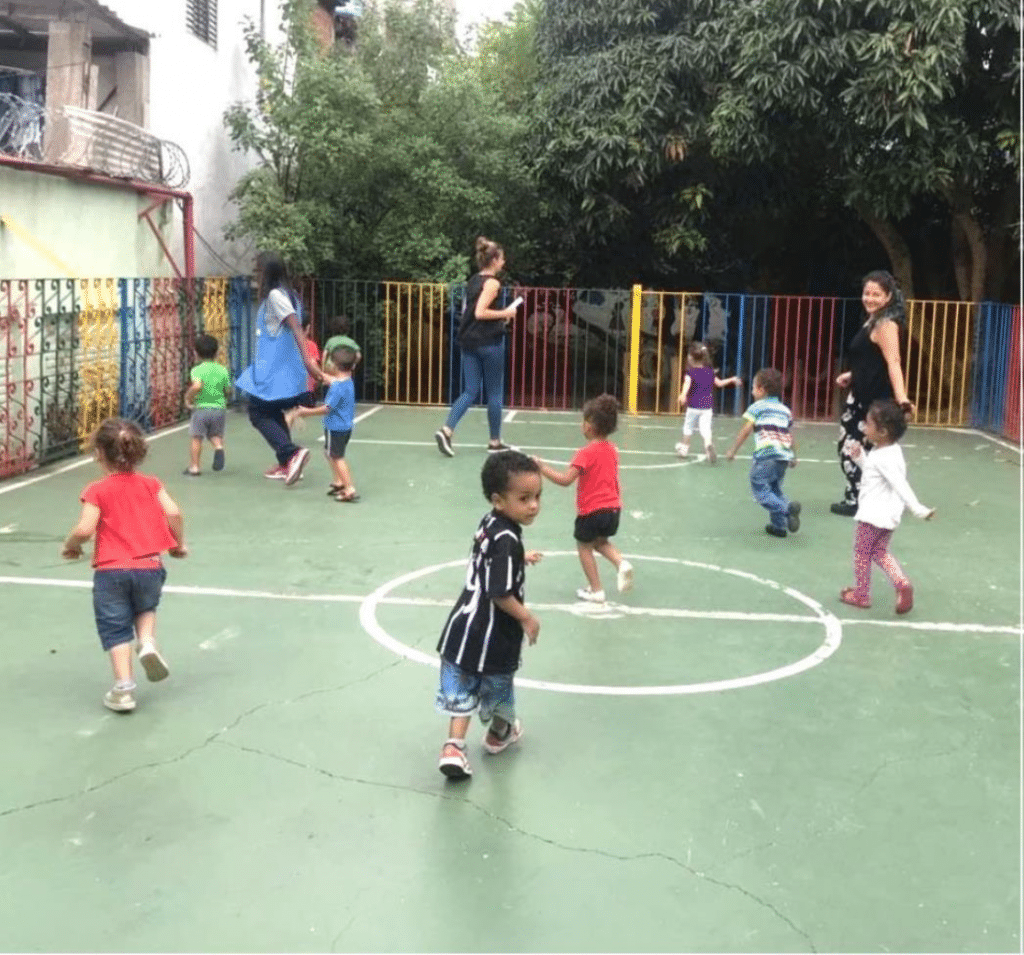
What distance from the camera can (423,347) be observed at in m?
16.0

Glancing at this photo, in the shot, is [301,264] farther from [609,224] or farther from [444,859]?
[444,859]

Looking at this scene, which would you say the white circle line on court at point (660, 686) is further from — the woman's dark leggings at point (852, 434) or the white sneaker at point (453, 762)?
the woman's dark leggings at point (852, 434)

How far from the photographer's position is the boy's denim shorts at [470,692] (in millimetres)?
3830

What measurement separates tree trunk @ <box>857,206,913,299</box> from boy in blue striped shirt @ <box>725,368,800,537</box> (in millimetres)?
8575

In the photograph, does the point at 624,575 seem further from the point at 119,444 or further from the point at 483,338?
the point at 483,338

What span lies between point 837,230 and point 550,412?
610cm

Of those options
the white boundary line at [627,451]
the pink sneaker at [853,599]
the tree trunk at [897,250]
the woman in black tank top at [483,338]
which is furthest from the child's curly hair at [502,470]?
the tree trunk at [897,250]

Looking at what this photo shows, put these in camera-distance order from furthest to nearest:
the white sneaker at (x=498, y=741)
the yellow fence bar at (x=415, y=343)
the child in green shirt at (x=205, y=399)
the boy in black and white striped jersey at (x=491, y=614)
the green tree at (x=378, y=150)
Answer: the yellow fence bar at (x=415, y=343), the green tree at (x=378, y=150), the child in green shirt at (x=205, y=399), the white sneaker at (x=498, y=741), the boy in black and white striped jersey at (x=491, y=614)

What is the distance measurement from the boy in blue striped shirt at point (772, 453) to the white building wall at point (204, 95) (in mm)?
7999

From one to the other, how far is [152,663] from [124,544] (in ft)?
1.50

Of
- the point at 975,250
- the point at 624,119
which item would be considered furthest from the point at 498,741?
the point at 975,250

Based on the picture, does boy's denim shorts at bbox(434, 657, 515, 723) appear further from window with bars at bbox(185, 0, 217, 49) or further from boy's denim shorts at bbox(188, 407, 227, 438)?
window with bars at bbox(185, 0, 217, 49)

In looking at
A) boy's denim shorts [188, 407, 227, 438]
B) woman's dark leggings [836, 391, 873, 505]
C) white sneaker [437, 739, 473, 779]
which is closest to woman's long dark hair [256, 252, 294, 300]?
boy's denim shorts [188, 407, 227, 438]

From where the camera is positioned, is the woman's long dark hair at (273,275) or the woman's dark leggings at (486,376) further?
the woman's dark leggings at (486,376)
